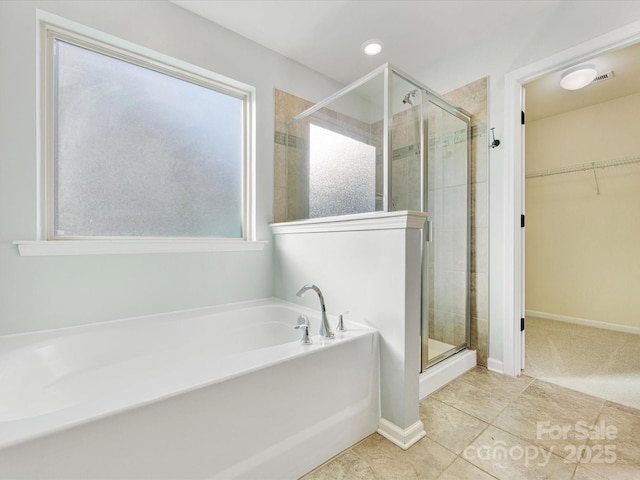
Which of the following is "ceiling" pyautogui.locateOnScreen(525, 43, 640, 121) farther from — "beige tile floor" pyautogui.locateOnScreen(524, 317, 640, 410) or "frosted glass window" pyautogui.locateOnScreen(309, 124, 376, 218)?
"beige tile floor" pyautogui.locateOnScreen(524, 317, 640, 410)

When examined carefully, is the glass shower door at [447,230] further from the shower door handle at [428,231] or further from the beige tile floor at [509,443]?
the beige tile floor at [509,443]

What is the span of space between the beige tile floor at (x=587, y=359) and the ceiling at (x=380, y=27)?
7.47ft

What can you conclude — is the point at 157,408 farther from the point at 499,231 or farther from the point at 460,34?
the point at 460,34

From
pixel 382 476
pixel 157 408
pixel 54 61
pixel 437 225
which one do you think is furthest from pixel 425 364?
pixel 54 61

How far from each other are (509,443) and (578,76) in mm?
2524

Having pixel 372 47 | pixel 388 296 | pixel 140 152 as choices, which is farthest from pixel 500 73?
pixel 140 152

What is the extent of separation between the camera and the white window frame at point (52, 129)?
1.51 m

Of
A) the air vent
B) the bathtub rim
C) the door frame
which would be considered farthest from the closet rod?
the bathtub rim

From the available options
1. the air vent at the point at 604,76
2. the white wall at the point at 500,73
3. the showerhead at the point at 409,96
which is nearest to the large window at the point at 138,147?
the showerhead at the point at 409,96

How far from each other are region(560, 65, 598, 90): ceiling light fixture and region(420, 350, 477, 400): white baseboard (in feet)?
7.10

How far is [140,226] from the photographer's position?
182 cm

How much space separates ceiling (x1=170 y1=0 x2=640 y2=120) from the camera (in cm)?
186

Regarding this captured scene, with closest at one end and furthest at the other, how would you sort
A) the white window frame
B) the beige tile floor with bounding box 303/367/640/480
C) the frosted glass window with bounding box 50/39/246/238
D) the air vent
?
the beige tile floor with bounding box 303/367/640/480, the white window frame, the frosted glass window with bounding box 50/39/246/238, the air vent

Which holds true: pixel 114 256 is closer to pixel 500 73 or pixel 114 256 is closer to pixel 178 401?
pixel 178 401
